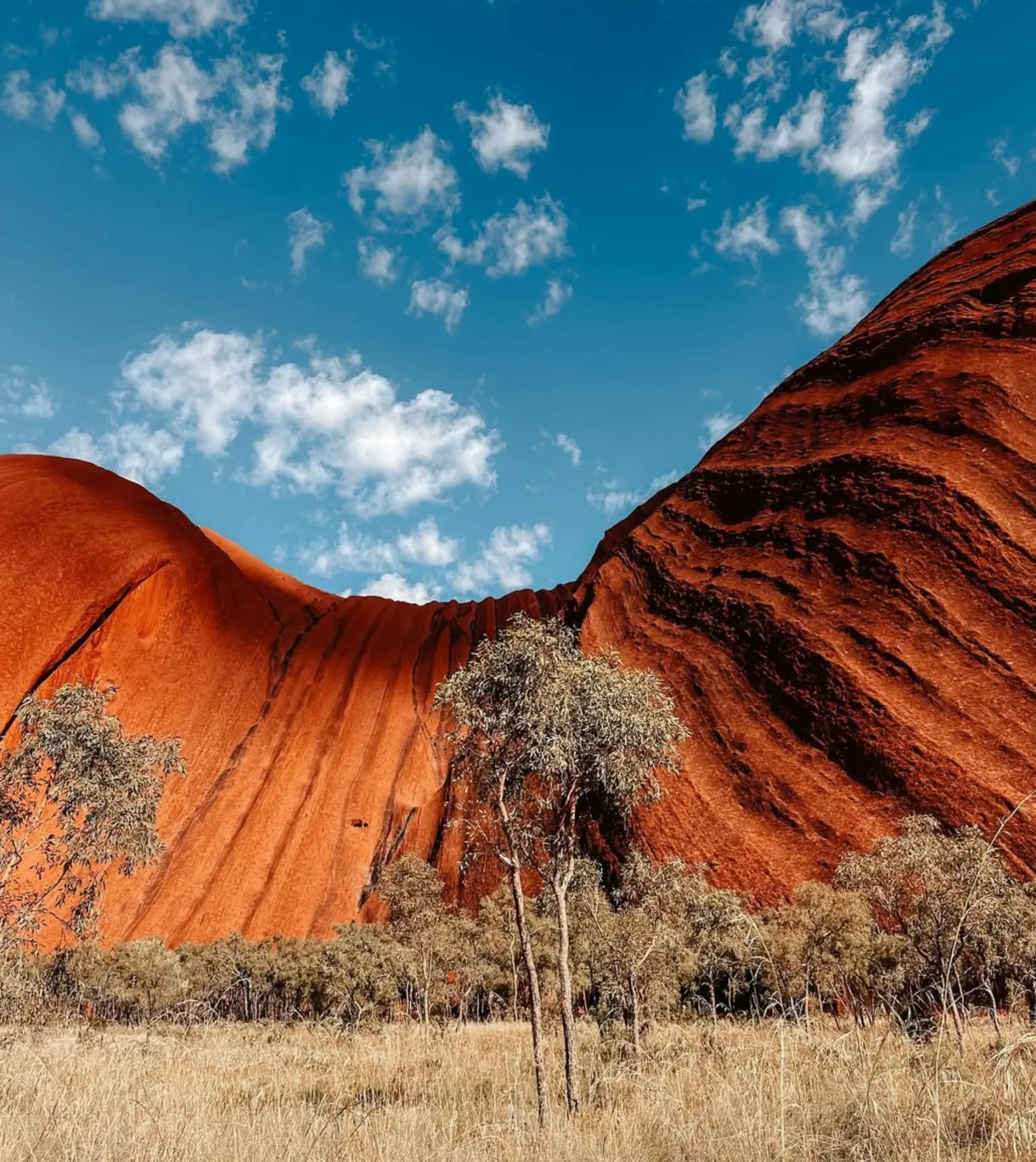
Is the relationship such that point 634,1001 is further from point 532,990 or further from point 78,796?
point 78,796

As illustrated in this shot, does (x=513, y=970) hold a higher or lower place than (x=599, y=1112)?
lower

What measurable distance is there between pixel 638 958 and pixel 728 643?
25.3 metres

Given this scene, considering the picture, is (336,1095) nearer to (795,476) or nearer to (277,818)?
(795,476)

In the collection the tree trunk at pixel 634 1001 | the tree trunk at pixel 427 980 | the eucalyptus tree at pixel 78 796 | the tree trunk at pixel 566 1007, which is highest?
the eucalyptus tree at pixel 78 796

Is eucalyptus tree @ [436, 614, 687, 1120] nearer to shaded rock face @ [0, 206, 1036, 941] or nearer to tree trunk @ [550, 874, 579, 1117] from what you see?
tree trunk @ [550, 874, 579, 1117]

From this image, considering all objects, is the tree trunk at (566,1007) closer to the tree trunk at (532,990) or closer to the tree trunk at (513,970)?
the tree trunk at (532,990)

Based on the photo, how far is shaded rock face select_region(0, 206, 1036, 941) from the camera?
3528 cm

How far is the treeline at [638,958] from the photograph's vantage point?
17.1 m

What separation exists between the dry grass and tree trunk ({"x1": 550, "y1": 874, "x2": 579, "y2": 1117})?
34 cm

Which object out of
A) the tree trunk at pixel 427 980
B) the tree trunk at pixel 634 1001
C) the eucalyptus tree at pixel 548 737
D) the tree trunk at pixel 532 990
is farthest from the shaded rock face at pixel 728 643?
the tree trunk at pixel 532 990

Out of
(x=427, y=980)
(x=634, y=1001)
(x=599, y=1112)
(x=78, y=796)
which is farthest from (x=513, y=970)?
(x=599, y=1112)

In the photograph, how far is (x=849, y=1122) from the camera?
511cm

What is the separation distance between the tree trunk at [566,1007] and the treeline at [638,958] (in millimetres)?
954

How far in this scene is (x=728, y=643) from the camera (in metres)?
44.0
